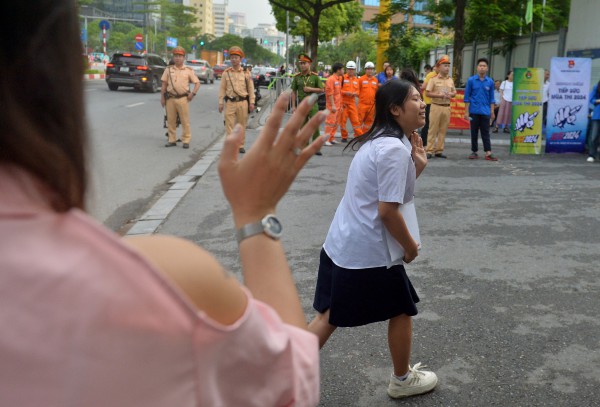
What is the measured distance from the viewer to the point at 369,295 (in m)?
2.98

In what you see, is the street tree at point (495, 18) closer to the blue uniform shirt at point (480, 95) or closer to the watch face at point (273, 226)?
the blue uniform shirt at point (480, 95)

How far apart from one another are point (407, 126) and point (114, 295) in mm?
2597

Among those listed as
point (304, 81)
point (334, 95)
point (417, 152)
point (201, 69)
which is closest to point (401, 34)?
point (334, 95)

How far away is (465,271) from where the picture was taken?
5.03m

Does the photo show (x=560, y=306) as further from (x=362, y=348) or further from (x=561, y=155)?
(x=561, y=155)

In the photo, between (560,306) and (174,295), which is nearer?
(174,295)

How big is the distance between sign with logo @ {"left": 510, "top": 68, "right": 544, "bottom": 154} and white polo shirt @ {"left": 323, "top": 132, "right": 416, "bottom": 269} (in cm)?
1007

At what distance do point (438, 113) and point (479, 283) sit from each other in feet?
24.3

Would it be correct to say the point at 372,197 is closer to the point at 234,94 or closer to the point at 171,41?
the point at 234,94

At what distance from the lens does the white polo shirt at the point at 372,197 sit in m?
2.93

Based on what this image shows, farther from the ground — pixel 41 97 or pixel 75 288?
pixel 41 97

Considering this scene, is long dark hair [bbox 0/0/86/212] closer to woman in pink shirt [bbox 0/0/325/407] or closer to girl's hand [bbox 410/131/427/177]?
woman in pink shirt [bbox 0/0/325/407]

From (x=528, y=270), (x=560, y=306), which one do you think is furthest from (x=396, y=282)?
(x=528, y=270)

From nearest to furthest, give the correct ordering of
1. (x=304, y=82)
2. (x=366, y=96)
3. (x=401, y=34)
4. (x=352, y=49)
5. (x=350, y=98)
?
1. (x=304, y=82)
2. (x=350, y=98)
3. (x=366, y=96)
4. (x=401, y=34)
5. (x=352, y=49)
